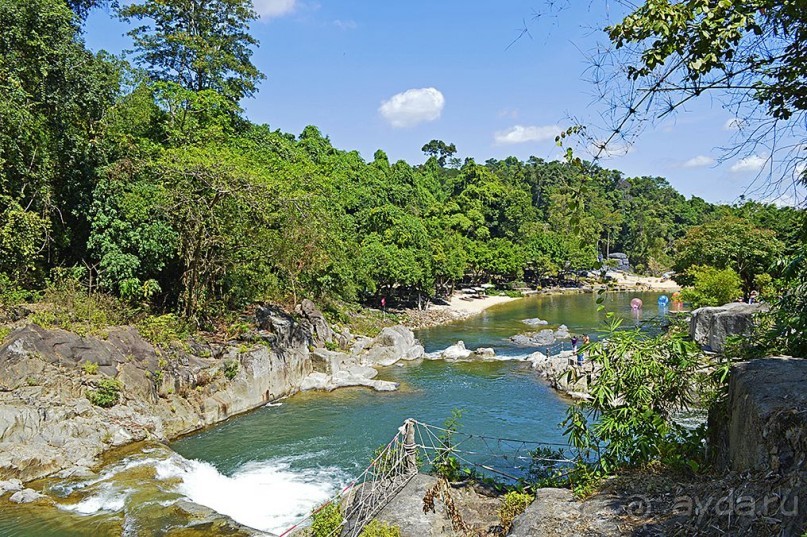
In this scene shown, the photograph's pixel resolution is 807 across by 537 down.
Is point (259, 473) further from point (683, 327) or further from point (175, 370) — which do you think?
point (683, 327)

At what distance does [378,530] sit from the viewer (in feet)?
22.5

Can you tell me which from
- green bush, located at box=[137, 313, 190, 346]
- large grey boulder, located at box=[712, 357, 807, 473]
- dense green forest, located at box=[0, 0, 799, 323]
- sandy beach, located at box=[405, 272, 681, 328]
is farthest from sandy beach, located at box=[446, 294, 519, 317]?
large grey boulder, located at box=[712, 357, 807, 473]

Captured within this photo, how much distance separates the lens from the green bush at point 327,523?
766 cm

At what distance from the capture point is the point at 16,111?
14.2 meters

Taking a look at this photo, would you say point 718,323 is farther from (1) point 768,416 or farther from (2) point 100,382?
(2) point 100,382

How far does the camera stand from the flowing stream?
400 inches

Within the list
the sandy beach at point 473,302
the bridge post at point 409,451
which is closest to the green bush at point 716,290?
the sandy beach at point 473,302

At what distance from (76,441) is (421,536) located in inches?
376

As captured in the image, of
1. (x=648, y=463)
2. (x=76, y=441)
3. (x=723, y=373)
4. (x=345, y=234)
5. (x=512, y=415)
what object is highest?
(x=345, y=234)

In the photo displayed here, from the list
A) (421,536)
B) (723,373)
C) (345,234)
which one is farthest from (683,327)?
(345,234)

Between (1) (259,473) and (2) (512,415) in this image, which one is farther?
(2) (512,415)

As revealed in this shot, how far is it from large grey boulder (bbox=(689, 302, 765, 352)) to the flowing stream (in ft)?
24.6

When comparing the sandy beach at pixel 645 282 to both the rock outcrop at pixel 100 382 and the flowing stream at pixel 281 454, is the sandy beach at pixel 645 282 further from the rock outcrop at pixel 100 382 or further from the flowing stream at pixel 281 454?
the rock outcrop at pixel 100 382

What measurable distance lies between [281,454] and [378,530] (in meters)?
8.91
